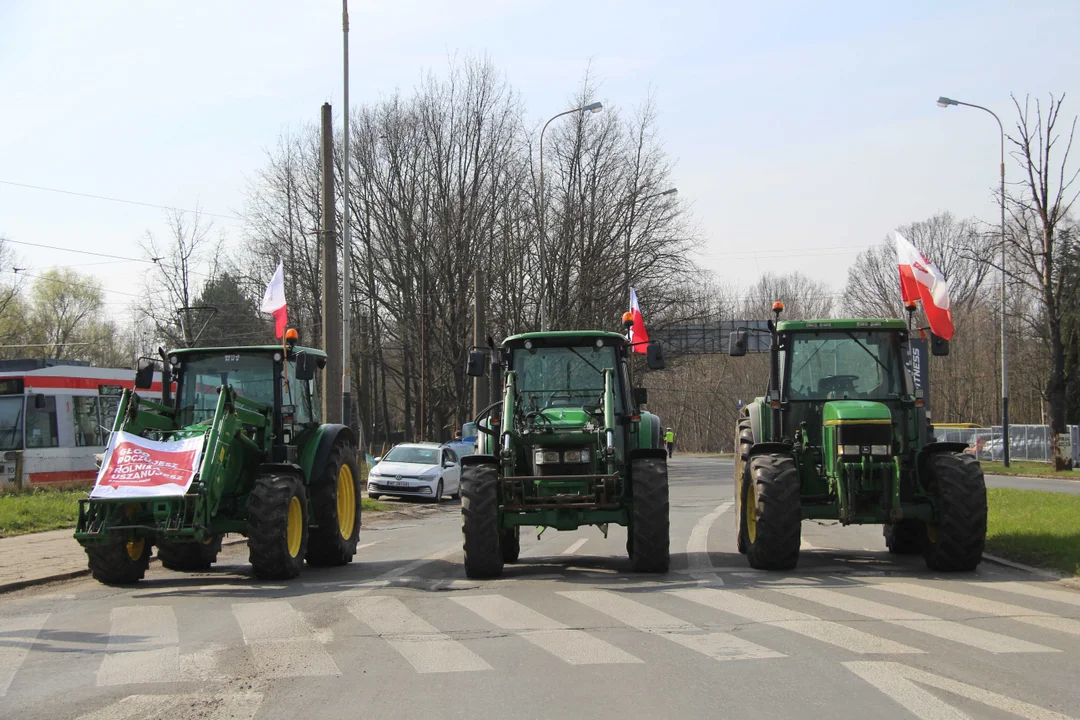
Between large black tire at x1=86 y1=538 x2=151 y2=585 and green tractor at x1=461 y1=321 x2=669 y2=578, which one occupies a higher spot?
green tractor at x1=461 y1=321 x2=669 y2=578

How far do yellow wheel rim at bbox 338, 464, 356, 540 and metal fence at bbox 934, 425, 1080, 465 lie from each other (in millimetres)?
36795

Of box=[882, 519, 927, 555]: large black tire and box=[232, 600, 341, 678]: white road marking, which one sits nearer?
box=[232, 600, 341, 678]: white road marking

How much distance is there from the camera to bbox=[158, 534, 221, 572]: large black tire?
43.4 feet

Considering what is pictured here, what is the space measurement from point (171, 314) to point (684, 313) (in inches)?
997

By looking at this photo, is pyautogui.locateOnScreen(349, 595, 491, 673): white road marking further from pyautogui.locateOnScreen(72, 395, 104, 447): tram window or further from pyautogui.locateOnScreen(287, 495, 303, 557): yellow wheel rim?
pyautogui.locateOnScreen(72, 395, 104, 447): tram window

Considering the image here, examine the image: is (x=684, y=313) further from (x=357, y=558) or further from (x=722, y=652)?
(x=722, y=652)

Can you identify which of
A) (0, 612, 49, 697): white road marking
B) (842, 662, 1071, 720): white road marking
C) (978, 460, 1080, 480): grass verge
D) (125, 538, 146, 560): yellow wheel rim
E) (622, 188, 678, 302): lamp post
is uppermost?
(622, 188, 678, 302): lamp post

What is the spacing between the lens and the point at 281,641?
8.27m

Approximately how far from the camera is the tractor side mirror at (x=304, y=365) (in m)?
12.5

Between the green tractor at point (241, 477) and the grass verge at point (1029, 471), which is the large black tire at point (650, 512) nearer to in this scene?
the green tractor at point (241, 477)

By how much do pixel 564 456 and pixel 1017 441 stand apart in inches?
1705

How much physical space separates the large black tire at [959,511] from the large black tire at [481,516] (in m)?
4.77

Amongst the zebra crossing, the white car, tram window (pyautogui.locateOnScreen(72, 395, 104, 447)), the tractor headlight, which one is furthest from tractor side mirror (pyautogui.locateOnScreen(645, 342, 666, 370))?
tram window (pyautogui.locateOnScreen(72, 395, 104, 447))

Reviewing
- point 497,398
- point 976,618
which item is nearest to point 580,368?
point 497,398
